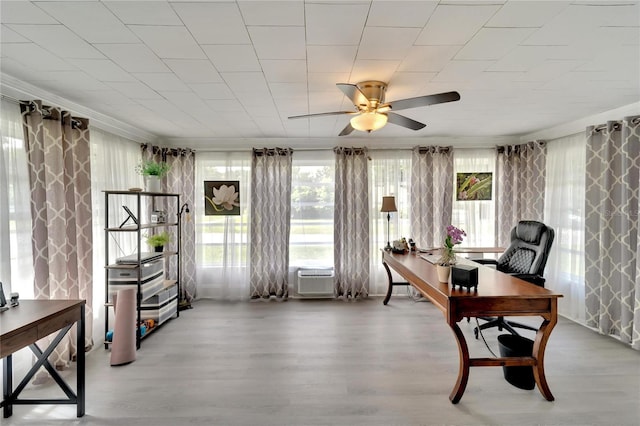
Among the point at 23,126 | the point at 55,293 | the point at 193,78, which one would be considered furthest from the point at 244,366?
the point at 23,126

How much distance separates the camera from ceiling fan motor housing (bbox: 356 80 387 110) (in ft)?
7.43

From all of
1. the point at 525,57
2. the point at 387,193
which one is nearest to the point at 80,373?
the point at 525,57

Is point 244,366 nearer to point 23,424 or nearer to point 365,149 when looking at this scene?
point 23,424

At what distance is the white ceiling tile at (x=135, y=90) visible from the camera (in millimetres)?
2357

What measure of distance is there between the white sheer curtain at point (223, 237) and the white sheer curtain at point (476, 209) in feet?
10.6

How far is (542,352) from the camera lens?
2057mm

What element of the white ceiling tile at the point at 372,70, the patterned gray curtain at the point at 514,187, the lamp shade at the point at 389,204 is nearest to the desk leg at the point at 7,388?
the white ceiling tile at the point at 372,70

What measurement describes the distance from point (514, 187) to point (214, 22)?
4.45 m

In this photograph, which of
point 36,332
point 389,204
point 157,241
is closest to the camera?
point 36,332

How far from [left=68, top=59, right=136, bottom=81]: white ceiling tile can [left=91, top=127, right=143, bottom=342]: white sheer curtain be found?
124 centimetres

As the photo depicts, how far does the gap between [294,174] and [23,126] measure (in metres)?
2.95

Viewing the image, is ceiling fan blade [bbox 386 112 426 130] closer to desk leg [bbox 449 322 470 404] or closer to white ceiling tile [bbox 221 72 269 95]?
white ceiling tile [bbox 221 72 269 95]

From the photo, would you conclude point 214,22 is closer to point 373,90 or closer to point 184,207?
point 373,90

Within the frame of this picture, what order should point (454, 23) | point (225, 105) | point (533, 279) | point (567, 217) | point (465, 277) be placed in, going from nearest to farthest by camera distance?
point (454, 23) < point (465, 277) < point (533, 279) < point (225, 105) < point (567, 217)
